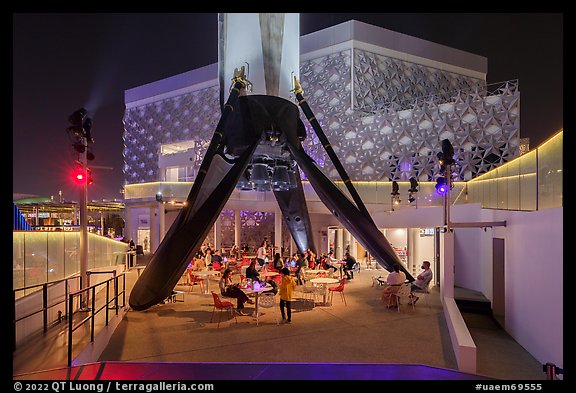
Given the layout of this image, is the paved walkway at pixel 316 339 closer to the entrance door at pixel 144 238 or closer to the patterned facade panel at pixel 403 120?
the patterned facade panel at pixel 403 120

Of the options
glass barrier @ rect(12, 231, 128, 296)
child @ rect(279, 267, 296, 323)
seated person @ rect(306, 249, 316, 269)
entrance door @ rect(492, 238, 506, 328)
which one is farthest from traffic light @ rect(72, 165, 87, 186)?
entrance door @ rect(492, 238, 506, 328)

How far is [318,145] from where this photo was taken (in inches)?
1139

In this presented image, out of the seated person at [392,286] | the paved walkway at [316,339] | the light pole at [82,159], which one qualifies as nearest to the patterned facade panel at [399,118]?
the paved walkway at [316,339]

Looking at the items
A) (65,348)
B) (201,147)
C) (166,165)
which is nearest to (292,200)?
(65,348)

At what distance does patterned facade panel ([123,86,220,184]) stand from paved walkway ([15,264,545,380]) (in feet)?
87.4

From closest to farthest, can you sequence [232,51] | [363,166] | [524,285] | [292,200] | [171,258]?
[524,285] < [171,258] < [232,51] < [292,200] < [363,166]

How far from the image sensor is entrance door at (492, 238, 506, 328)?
10227 mm

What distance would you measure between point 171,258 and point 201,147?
70.4 ft

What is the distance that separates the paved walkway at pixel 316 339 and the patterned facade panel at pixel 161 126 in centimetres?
2663

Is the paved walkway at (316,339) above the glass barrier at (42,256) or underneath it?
underneath

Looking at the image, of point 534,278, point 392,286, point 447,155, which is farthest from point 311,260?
point 534,278

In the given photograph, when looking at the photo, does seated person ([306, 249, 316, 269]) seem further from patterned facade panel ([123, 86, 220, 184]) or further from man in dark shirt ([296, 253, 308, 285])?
patterned facade panel ([123, 86, 220, 184])

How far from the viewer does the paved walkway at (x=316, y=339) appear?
228 inches
